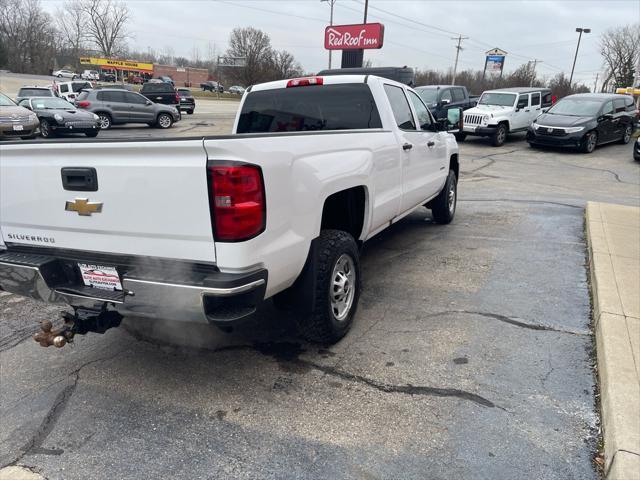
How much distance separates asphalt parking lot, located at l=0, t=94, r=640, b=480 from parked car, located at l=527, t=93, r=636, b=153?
12.4 metres

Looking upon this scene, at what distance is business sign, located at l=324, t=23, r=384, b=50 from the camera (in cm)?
2025

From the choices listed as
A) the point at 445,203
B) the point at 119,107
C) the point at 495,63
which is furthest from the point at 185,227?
the point at 495,63

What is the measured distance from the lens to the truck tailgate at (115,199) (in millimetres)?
2512

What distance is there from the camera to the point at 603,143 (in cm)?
1667

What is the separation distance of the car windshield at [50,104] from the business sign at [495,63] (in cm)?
5586

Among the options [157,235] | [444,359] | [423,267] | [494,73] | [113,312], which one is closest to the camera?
[157,235]

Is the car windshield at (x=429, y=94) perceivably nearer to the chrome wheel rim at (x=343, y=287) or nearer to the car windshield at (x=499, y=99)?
the car windshield at (x=499, y=99)

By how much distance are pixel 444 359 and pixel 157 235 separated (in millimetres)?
2133

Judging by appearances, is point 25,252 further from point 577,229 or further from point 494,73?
point 494,73

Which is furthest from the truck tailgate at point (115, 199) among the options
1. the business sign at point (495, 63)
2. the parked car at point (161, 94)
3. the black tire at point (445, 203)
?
the business sign at point (495, 63)

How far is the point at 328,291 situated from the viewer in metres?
3.36

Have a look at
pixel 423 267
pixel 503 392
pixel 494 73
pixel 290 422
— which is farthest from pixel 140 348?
pixel 494 73

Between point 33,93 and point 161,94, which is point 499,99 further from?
point 33,93

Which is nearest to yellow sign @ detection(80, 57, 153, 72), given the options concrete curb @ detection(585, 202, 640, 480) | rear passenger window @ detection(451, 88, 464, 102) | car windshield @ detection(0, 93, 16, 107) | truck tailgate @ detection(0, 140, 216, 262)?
car windshield @ detection(0, 93, 16, 107)
